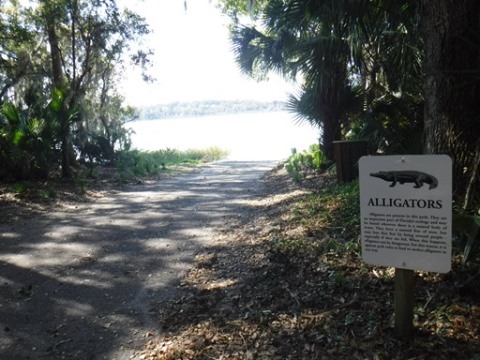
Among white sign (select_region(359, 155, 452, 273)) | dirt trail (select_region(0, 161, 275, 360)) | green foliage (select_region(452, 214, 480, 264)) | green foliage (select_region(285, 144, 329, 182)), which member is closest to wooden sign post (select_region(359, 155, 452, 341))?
white sign (select_region(359, 155, 452, 273))

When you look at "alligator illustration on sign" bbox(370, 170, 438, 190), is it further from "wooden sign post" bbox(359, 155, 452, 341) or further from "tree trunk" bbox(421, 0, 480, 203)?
"tree trunk" bbox(421, 0, 480, 203)

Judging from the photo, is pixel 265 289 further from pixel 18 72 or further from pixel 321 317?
pixel 18 72

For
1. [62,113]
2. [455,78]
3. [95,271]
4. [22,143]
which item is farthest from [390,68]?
[22,143]

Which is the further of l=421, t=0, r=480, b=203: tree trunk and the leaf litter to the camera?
l=421, t=0, r=480, b=203: tree trunk

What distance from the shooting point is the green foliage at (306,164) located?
10648mm

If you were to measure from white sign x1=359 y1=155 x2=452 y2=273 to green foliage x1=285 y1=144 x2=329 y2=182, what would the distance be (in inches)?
303

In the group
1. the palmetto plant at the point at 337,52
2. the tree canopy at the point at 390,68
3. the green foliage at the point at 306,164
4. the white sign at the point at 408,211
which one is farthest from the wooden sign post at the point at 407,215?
the green foliage at the point at 306,164

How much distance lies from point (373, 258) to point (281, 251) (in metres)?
2.27

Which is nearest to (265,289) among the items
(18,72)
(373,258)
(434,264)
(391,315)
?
(391,315)

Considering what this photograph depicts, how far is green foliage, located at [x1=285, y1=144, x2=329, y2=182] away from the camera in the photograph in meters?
10.6

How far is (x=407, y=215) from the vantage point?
2.38m

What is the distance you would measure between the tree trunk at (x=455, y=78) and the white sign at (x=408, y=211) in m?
1.40

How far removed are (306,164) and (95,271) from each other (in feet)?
27.4

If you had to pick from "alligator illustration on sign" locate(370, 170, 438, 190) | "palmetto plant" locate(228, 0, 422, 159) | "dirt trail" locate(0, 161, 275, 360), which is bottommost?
"dirt trail" locate(0, 161, 275, 360)
